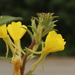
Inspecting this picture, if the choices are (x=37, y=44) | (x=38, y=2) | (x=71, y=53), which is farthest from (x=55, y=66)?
(x=37, y=44)

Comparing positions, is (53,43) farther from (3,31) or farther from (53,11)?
(53,11)

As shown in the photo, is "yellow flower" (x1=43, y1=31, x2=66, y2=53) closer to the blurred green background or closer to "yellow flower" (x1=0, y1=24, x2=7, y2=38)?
"yellow flower" (x1=0, y1=24, x2=7, y2=38)

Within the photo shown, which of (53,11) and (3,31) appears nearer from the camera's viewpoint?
(3,31)

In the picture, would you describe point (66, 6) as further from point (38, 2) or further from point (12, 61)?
point (12, 61)

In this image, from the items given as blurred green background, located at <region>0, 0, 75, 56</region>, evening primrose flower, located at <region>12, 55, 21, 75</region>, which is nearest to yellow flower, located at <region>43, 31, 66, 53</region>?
evening primrose flower, located at <region>12, 55, 21, 75</region>

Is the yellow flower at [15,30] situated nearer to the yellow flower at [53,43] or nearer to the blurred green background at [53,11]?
the yellow flower at [53,43]

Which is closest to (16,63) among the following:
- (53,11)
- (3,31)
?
(3,31)

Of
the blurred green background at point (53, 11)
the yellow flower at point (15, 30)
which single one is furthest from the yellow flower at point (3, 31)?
the blurred green background at point (53, 11)

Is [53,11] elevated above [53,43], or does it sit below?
above
